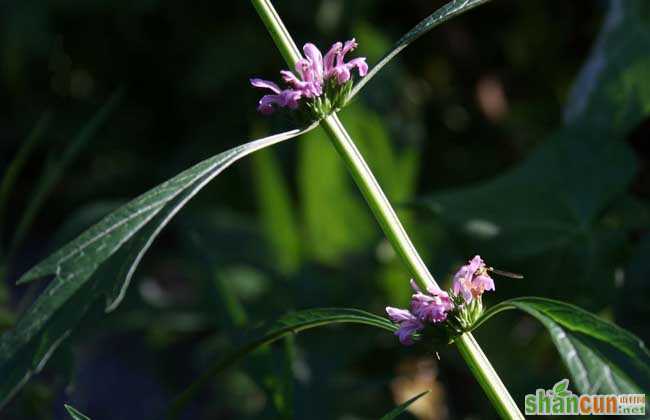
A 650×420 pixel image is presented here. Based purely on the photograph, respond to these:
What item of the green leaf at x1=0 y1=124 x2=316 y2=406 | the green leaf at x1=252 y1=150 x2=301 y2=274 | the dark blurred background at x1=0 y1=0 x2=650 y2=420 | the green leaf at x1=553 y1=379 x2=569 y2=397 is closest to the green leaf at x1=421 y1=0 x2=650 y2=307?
the dark blurred background at x1=0 y1=0 x2=650 y2=420

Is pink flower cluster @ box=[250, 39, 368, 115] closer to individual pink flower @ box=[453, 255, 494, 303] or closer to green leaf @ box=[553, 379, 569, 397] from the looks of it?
individual pink flower @ box=[453, 255, 494, 303]

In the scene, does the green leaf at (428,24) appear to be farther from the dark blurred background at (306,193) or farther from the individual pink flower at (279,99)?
the dark blurred background at (306,193)

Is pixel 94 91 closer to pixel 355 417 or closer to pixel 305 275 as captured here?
pixel 305 275

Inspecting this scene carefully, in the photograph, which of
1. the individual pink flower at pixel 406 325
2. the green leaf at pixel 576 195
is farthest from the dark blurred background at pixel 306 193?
the individual pink flower at pixel 406 325

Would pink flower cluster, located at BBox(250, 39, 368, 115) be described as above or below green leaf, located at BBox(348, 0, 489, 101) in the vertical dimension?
above

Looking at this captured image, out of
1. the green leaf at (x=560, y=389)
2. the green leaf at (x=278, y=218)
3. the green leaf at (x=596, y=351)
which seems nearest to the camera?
the green leaf at (x=596, y=351)

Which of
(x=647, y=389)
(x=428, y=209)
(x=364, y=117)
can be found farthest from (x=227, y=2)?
(x=647, y=389)
